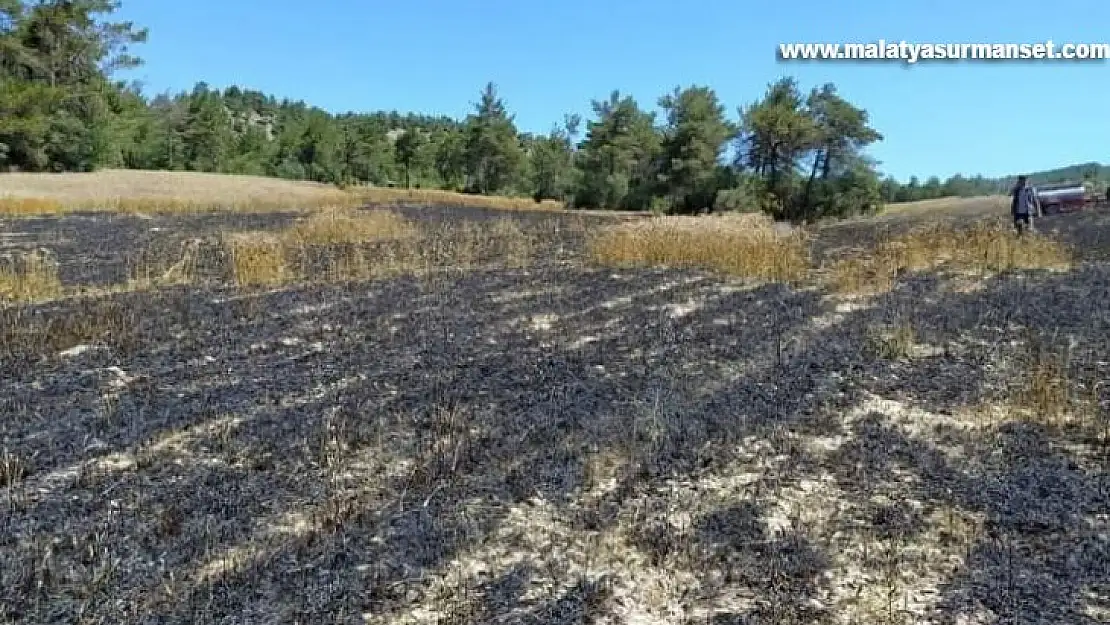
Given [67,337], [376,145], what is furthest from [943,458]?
[376,145]

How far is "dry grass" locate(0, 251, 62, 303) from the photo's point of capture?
7384mm

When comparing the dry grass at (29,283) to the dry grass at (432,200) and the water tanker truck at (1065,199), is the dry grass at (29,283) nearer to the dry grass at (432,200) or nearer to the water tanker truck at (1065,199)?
the dry grass at (432,200)

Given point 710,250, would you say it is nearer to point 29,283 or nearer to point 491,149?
point 29,283

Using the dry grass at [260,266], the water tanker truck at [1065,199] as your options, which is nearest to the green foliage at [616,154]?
the water tanker truck at [1065,199]

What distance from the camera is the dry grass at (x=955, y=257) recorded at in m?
9.69

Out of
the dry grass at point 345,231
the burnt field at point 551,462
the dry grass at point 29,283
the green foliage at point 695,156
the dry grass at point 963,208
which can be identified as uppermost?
the green foliage at point 695,156

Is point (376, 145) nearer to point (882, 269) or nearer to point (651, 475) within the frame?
point (882, 269)

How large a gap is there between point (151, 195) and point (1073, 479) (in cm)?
3328

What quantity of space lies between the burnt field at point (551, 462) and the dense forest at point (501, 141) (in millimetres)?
27583

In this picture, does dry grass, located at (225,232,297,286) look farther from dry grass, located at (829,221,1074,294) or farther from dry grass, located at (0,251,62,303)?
dry grass, located at (829,221,1074,294)

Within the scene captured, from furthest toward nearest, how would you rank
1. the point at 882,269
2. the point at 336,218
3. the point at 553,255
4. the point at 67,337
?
the point at 336,218
the point at 553,255
the point at 882,269
the point at 67,337

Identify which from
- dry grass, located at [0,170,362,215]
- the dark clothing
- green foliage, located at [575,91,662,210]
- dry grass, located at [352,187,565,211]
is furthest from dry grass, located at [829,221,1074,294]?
green foliage, located at [575,91,662,210]

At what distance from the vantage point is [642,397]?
4.52m

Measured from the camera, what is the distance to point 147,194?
98.0 feet
